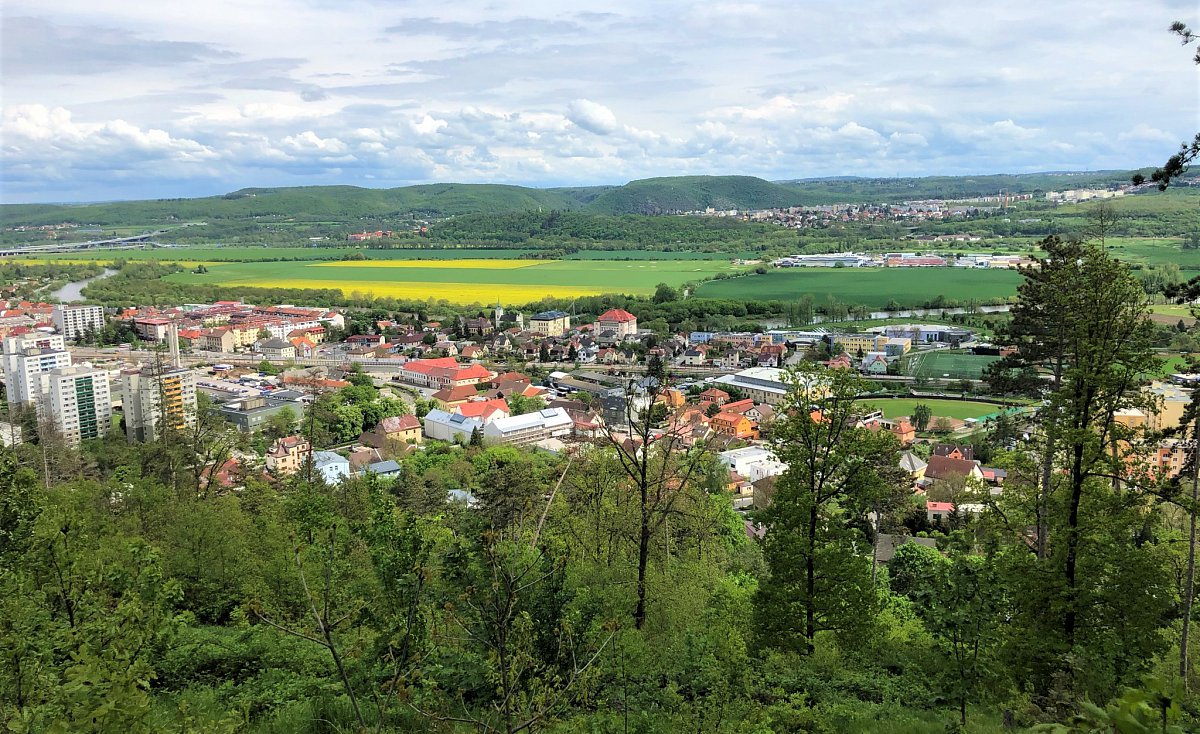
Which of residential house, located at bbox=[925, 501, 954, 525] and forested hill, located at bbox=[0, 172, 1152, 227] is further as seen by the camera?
forested hill, located at bbox=[0, 172, 1152, 227]

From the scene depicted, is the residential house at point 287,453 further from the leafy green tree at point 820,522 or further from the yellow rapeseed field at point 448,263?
the yellow rapeseed field at point 448,263

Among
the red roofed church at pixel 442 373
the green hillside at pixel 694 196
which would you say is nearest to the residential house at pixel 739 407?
the red roofed church at pixel 442 373

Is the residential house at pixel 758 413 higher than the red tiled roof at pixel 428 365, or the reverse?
the red tiled roof at pixel 428 365

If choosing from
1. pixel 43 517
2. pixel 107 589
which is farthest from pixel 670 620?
pixel 43 517

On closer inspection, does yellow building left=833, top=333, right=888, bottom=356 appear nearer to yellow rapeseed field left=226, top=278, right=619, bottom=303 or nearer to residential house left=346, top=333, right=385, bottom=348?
yellow rapeseed field left=226, top=278, right=619, bottom=303

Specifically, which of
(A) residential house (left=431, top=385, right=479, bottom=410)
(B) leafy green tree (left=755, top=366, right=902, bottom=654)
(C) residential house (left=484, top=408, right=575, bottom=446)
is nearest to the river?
(A) residential house (left=431, top=385, right=479, bottom=410)

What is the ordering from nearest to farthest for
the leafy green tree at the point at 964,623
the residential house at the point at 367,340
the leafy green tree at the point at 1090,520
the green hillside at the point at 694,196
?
1. the leafy green tree at the point at 964,623
2. the leafy green tree at the point at 1090,520
3. the residential house at the point at 367,340
4. the green hillside at the point at 694,196

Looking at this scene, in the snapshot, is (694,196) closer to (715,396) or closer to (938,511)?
(715,396)
